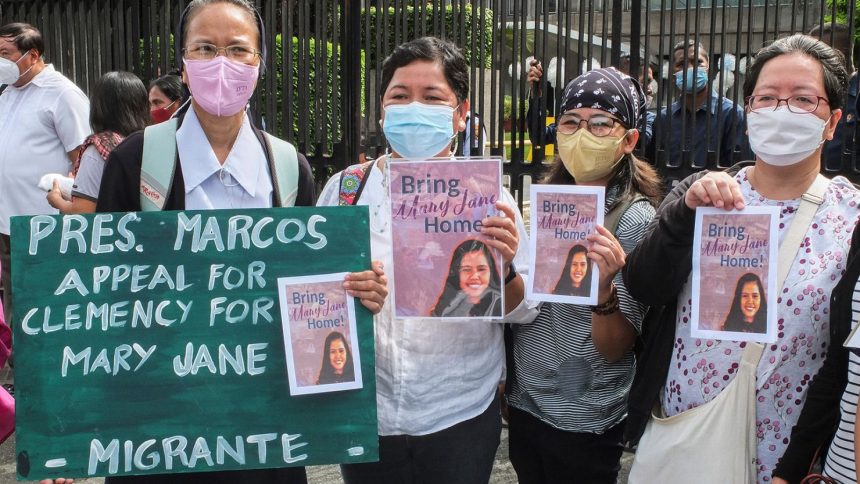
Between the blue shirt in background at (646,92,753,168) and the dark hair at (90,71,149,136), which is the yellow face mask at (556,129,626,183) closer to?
the blue shirt in background at (646,92,753,168)

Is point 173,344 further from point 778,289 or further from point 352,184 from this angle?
A: point 778,289

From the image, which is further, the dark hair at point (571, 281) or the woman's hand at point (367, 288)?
the dark hair at point (571, 281)

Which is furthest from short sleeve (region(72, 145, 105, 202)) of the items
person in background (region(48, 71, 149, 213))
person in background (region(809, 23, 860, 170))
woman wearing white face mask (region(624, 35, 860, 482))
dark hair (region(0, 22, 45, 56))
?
person in background (region(809, 23, 860, 170))

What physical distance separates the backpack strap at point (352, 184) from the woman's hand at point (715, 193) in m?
0.97

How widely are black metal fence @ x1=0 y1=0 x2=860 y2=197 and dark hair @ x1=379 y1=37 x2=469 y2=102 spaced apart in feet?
7.72

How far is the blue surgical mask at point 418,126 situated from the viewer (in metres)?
2.64

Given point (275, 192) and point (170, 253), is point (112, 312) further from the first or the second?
point (275, 192)

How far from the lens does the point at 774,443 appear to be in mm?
2377

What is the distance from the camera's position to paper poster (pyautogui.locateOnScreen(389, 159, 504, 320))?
244 centimetres

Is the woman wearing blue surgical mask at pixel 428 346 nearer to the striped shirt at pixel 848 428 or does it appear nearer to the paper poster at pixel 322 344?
the paper poster at pixel 322 344

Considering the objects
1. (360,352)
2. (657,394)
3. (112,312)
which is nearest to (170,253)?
(112,312)

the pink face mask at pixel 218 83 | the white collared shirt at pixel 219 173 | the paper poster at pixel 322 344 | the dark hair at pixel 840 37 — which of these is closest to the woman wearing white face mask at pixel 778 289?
the paper poster at pixel 322 344

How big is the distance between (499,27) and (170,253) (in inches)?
142

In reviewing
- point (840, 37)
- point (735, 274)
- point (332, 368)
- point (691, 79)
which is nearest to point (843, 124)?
point (840, 37)
